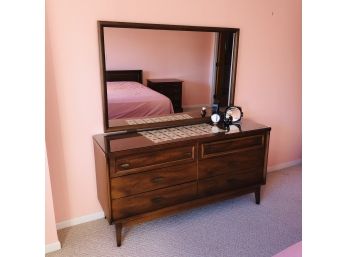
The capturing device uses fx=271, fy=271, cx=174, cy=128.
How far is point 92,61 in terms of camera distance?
199 centimetres

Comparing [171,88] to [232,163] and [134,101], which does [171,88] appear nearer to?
[134,101]

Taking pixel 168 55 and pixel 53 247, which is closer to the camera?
pixel 53 247

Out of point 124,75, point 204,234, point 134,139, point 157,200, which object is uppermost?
point 124,75

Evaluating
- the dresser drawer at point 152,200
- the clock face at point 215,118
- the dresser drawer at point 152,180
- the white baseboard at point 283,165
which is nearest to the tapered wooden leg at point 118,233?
the dresser drawer at point 152,200

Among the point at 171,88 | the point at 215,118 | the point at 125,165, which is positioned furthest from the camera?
the point at 215,118

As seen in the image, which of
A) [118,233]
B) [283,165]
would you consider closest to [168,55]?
[118,233]

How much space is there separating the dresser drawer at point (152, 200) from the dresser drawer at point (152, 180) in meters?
0.04

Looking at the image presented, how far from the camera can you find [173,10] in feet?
7.11

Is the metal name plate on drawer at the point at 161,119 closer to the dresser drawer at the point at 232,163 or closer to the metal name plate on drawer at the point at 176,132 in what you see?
the metal name plate on drawer at the point at 176,132

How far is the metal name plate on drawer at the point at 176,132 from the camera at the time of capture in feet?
6.74

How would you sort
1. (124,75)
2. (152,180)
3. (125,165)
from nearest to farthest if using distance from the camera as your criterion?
1. (125,165)
2. (152,180)
3. (124,75)

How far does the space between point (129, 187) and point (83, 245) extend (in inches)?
23.6

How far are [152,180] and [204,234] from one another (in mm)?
638
